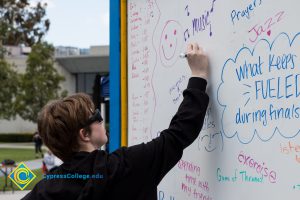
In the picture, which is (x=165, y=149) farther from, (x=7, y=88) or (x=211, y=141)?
(x=7, y=88)

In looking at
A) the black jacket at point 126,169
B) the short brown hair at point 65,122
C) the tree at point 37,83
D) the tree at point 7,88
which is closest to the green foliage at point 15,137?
the tree at point 37,83

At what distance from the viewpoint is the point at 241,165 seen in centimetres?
212

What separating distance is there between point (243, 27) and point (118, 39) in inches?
63.2

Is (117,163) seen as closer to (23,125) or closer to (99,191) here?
(99,191)

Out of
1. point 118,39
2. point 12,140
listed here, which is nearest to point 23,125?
point 12,140

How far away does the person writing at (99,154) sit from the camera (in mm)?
2016

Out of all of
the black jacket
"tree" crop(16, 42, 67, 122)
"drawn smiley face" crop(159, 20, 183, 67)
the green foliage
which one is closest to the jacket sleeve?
the black jacket

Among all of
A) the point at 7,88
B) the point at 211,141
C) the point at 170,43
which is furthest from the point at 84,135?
the point at 7,88

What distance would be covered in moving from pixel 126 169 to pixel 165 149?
0.19 meters

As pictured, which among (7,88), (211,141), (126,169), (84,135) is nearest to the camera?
(126,169)

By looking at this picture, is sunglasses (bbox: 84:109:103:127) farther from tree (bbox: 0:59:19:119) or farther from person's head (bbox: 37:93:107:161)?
tree (bbox: 0:59:19:119)

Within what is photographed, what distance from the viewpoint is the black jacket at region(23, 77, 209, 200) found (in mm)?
2004

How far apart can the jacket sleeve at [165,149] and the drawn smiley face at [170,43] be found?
496 mm

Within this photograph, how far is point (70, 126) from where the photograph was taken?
2.12 metres
